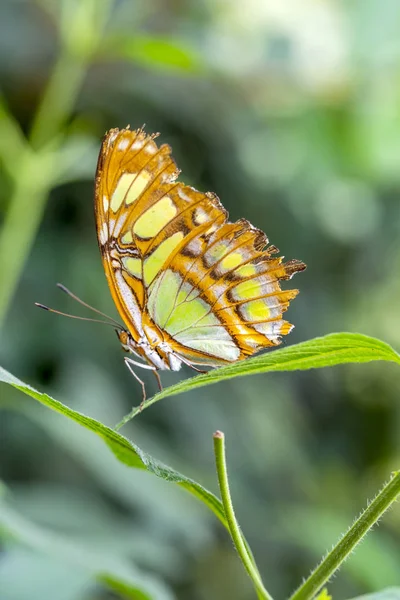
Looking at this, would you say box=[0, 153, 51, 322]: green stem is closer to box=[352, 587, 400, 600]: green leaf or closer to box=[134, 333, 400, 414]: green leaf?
box=[134, 333, 400, 414]: green leaf

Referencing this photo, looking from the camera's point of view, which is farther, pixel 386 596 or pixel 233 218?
pixel 233 218

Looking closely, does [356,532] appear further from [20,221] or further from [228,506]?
[20,221]

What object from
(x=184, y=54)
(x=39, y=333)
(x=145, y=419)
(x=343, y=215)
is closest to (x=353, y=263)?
(x=343, y=215)

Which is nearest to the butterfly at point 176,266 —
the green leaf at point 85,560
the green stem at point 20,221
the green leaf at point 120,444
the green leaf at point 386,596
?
the green leaf at point 85,560

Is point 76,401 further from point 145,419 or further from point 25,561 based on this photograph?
point 25,561

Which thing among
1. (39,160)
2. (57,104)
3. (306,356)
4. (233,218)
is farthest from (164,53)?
(306,356)

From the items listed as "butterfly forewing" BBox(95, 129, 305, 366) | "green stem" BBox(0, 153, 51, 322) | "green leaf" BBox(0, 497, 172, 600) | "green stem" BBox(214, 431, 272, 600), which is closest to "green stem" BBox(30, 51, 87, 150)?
"green stem" BBox(0, 153, 51, 322)

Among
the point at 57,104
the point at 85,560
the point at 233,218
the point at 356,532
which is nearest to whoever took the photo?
the point at 356,532
